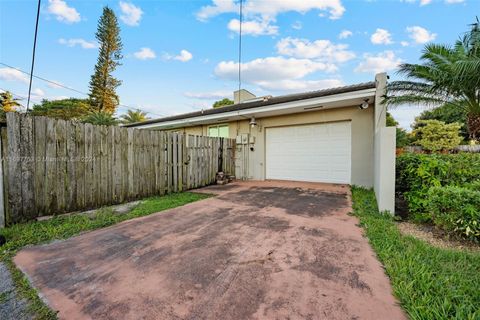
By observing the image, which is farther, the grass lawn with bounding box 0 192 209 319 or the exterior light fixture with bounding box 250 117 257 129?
the exterior light fixture with bounding box 250 117 257 129

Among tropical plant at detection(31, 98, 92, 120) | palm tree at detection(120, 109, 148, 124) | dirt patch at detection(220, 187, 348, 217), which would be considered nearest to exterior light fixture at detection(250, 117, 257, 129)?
dirt patch at detection(220, 187, 348, 217)

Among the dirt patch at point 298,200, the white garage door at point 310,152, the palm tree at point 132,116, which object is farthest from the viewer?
the palm tree at point 132,116

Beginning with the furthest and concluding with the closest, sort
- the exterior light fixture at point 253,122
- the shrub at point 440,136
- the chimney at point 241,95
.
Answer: the shrub at point 440,136
the chimney at point 241,95
the exterior light fixture at point 253,122

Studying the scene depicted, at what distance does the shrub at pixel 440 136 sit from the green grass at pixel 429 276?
19187 mm

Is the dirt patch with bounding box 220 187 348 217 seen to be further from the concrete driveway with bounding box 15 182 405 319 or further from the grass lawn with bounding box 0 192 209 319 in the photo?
the grass lawn with bounding box 0 192 209 319

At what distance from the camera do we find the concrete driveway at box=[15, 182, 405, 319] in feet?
5.09

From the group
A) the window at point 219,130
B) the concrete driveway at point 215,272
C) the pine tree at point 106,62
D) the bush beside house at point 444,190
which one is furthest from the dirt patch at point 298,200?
the pine tree at point 106,62

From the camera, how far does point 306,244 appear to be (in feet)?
8.93

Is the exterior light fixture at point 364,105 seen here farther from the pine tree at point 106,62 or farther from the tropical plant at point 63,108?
the tropical plant at point 63,108

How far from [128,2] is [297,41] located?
7.20 metres

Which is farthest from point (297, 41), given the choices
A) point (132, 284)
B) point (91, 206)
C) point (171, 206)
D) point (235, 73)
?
point (132, 284)

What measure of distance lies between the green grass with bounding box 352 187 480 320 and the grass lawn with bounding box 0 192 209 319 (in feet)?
9.02

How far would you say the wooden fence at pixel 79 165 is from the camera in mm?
3400

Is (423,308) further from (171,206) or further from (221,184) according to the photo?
(221,184)
